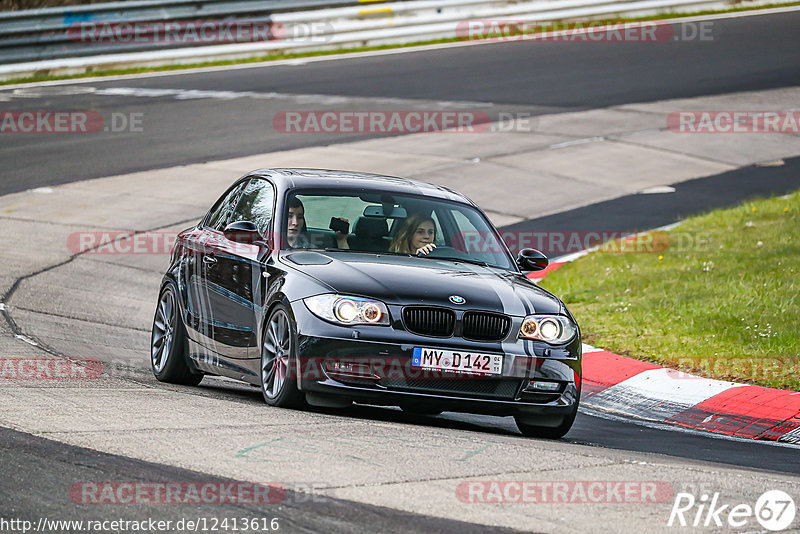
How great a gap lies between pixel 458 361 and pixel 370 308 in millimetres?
598

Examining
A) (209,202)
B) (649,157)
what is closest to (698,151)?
(649,157)

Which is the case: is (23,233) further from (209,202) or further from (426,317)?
(426,317)

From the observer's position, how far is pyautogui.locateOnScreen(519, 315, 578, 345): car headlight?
7.82m

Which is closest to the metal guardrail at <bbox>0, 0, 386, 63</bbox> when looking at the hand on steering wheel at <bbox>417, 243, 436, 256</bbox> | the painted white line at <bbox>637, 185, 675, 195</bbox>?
the painted white line at <bbox>637, 185, 675, 195</bbox>

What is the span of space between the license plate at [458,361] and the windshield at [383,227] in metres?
1.22

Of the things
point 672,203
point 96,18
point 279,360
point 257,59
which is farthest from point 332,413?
point 257,59

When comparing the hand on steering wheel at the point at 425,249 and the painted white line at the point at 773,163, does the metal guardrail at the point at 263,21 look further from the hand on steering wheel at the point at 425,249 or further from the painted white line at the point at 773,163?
the hand on steering wheel at the point at 425,249


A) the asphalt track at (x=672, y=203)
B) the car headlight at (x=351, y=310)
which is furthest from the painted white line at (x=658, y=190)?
the car headlight at (x=351, y=310)

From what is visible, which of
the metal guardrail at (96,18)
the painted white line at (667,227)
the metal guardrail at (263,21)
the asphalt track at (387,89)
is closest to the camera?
the painted white line at (667,227)

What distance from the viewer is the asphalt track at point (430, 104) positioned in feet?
18.8

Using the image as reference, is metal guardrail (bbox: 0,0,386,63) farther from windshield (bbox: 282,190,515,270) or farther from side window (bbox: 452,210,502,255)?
side window (bbox: 452,210,502,255)

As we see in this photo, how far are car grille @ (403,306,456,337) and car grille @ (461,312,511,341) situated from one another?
0.32 feet

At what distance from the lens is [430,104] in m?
24.2

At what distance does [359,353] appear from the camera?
7.47 m
